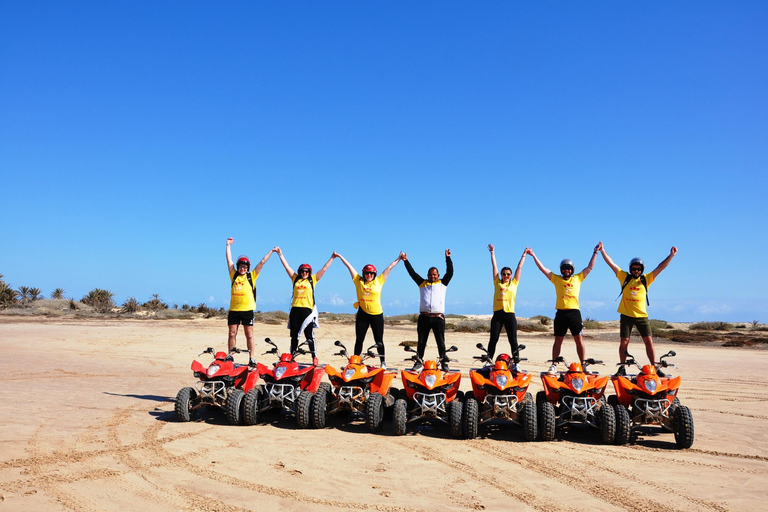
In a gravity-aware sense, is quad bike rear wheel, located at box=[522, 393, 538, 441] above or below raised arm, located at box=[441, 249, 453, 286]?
below

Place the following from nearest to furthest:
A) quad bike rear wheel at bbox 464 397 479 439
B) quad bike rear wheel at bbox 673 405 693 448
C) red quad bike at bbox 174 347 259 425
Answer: quad bike rear wheel at bbox 673 405 693 448, quad bike rear wheel at bbox 464 397 479 439, red quad bike at bbox 174 347 259 425

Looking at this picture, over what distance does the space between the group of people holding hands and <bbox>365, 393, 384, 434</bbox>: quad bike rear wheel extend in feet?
6.74

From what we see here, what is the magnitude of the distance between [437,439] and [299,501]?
2.70 meters

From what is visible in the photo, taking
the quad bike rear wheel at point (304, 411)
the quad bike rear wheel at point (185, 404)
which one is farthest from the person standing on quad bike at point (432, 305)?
the quad bike rear wheel at point (185, 404)

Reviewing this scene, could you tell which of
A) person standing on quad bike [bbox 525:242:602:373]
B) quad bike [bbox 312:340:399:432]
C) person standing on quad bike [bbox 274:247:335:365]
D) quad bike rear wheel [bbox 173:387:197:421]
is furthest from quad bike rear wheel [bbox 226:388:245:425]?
person standing on quad bike [bbox 525:242:602:373]

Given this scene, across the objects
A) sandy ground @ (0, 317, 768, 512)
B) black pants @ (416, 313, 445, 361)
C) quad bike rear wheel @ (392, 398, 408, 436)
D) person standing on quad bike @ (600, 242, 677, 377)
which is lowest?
sandy ground @ (0, 317, 768, 512)

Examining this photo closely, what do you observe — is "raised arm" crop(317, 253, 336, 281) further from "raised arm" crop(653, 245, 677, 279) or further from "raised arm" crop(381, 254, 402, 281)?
"raised arm" crop(653, 245, 677, 279)

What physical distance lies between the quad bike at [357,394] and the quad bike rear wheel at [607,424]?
108 inches

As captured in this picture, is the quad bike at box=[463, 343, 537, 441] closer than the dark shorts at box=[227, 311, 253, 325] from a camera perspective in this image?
Yes

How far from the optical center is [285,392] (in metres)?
7.39

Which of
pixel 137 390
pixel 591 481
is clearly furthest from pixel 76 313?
pixel 591 481

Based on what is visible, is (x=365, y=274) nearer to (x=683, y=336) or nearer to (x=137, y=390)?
(x=137, y=390)

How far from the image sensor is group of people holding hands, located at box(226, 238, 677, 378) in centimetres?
923

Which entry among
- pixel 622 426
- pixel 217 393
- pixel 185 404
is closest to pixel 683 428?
pixel 622 426
